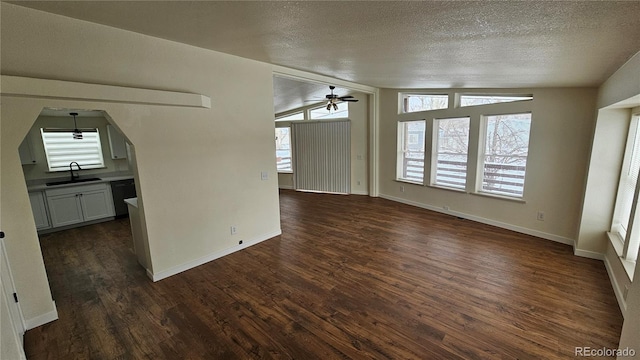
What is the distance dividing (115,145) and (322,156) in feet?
16.3

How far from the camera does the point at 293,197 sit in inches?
285

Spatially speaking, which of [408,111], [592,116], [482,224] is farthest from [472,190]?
[408,111]

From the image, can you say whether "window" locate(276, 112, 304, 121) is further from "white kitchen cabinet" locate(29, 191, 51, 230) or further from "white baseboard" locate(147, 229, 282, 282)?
"white kitchen cabinet" locate(29, 191, 51, 230)

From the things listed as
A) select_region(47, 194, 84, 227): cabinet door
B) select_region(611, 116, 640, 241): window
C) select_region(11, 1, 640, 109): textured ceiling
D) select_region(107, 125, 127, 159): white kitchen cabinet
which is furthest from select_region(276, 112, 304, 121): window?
select_region(611, 116, 640, 241): window

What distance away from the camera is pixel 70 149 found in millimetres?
5117

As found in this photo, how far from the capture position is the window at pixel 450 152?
502cm

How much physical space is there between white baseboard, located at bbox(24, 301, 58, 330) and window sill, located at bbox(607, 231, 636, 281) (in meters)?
5.09

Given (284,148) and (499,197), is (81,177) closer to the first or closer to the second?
(284,148)

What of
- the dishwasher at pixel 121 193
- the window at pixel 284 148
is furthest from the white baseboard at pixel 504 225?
the dishwasher at pixel 121 193

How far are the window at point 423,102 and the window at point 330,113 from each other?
1670mm

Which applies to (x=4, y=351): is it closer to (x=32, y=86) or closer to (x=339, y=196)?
(x=32, y=86)

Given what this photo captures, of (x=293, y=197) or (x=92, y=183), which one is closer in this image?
(x=92, y=183)

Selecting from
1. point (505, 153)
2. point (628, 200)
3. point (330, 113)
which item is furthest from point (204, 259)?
point (330, 113)

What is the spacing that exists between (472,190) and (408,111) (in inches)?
91.1
